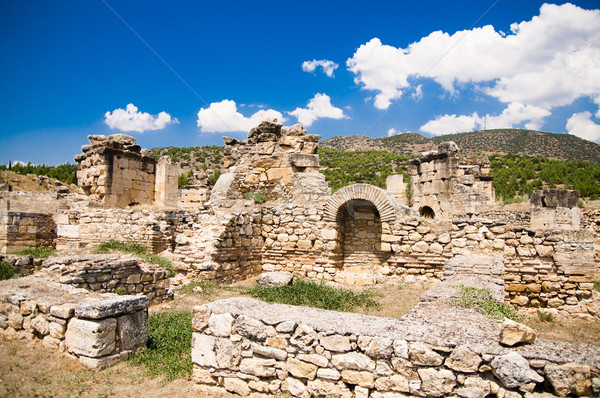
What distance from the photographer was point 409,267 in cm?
874

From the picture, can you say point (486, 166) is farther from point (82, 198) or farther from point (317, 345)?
point (82, 198)

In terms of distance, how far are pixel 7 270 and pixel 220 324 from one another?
21.4ft

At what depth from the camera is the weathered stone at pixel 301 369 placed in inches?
120

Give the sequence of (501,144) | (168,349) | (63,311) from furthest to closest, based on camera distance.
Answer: (501,144), (168,349), (63,311)

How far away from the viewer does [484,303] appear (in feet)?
11.9

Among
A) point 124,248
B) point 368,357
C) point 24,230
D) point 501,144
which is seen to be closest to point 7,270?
point 124,248

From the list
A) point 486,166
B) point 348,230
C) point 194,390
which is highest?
point 486,166

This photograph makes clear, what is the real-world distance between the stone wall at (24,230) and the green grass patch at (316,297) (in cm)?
926

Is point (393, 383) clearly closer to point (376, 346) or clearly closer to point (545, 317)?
point (376, 346)

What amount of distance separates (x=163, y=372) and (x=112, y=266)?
3.86 metres

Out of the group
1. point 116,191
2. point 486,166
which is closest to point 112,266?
point 116,191

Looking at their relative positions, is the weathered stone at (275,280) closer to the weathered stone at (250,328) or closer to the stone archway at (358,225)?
the stone archway at (358,225)

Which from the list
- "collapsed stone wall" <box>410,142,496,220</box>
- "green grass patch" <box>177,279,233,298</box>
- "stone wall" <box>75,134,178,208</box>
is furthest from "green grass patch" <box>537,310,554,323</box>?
"stone wall" <box>75,134,178,208</box>

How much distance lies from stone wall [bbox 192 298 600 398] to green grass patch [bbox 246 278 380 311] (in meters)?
2.96
